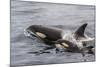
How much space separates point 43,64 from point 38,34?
13.4 inches

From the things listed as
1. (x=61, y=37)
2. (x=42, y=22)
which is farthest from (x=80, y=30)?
(x=42, y=22)

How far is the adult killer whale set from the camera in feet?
7.96

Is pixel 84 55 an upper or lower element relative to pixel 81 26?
lower

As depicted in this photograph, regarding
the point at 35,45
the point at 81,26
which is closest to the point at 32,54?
the point at 35,45

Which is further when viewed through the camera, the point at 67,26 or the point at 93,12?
the point at 93,12

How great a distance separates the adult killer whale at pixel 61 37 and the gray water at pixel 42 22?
5 centimetres

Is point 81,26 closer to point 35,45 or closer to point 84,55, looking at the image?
point 84,55

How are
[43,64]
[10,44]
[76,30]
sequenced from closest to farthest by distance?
[10,44], [43,64], [76,30]

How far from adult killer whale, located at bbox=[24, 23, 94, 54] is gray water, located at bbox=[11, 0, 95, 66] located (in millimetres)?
47

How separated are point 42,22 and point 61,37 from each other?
0.29 meters

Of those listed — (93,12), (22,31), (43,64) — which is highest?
(93,12)

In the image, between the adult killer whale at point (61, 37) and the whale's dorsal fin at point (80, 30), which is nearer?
the adult killer whale at point (61, 37)

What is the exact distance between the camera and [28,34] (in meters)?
2.39

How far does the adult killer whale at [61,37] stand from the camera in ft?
7.96
